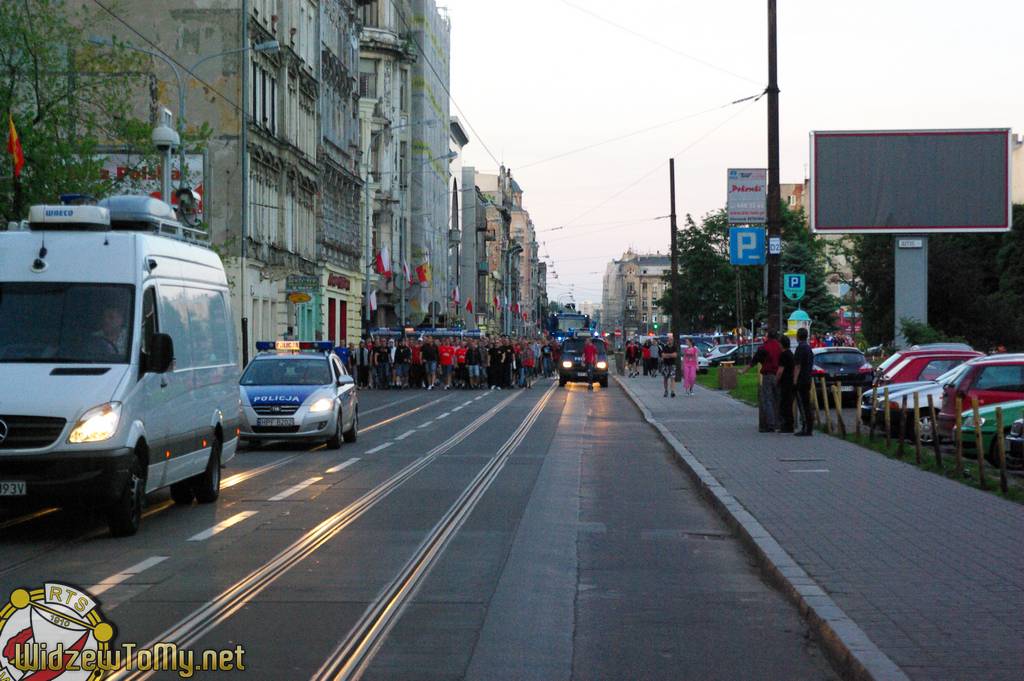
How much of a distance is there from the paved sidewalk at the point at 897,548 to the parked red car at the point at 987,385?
1544 mm

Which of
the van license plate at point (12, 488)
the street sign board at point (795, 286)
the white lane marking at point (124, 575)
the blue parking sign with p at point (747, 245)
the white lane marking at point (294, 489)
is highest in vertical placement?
the blue parking sign with p at point (747, 245)

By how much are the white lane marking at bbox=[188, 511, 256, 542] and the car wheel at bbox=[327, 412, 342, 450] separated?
28.8 ft

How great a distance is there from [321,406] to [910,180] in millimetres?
28830

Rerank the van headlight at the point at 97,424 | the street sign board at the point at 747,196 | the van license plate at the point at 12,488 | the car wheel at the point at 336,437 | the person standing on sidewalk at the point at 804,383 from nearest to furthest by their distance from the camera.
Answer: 1. the van license plate at the point at 12,488
2. the van headlight at the point at 97,424
3. the car wheel at the point at 336,437
4. the person standing on sidewalk at the point at 804,383
5. the street sign board at the point at 747,196

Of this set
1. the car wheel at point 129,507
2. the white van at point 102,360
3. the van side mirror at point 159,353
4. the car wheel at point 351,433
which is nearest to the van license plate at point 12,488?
the white van at point 102,360

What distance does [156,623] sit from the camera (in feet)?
27.3

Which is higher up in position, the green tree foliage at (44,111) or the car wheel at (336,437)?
the green tree foliage at (44,111)

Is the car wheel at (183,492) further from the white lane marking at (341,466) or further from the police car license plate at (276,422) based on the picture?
the police car license plate at (276,422)

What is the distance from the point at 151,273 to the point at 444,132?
3823 inches

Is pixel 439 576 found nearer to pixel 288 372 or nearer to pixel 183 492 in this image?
pixel 183 492

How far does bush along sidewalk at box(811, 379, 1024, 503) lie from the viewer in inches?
611

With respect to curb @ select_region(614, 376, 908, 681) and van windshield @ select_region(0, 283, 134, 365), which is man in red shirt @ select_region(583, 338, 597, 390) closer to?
curb @ select_region(614, 376, 908, 681)

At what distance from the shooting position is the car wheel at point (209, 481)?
14844mm

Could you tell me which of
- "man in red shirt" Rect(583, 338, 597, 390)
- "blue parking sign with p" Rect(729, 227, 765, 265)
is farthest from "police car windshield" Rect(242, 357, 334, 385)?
"man in red shirt" Rect(583, 338, 597, 390)
